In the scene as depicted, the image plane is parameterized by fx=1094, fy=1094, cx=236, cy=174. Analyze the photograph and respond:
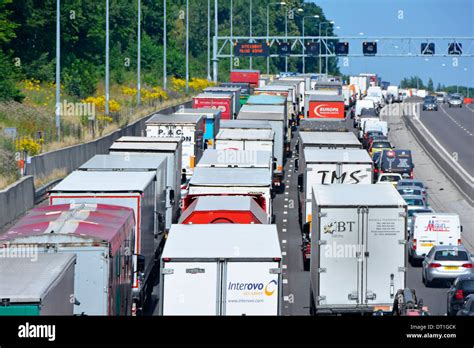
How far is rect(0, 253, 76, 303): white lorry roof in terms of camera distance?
8797 millimetres

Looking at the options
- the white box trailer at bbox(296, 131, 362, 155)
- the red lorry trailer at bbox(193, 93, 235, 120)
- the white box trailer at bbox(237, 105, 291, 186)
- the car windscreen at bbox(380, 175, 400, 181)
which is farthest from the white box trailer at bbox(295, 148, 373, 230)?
the red lorry trailer at bbox(193, 93, 235, 120)

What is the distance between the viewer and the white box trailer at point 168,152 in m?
27.0

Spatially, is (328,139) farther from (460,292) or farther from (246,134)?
(460,292)

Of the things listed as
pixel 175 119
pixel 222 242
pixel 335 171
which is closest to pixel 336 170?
pixel 335 171

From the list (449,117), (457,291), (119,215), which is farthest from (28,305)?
(449,117)

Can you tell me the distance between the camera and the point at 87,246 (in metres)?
12.8

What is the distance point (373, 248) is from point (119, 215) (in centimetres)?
455

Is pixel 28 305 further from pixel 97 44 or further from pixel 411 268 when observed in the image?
pixel 97 44

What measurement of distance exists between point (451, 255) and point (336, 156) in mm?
4714

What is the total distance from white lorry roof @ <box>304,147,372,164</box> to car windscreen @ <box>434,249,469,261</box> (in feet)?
11.4

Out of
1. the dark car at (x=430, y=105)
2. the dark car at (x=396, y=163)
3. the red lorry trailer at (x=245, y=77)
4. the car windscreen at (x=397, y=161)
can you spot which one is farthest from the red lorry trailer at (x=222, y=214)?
the dark car at (x=430, y=105)

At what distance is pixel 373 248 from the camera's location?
713 inches

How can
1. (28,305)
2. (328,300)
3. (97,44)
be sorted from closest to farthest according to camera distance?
→ (28,305) → (328,300) → (97,44)
